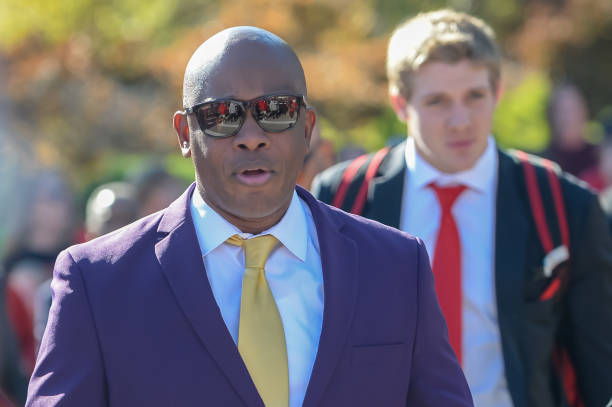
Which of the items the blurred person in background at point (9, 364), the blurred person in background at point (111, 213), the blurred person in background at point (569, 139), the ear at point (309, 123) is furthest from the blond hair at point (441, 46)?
the blurred person in background at point (569, 139)

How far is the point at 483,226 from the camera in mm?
3770

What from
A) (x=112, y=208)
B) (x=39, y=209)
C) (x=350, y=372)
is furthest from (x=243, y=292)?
(x=39, y=209)

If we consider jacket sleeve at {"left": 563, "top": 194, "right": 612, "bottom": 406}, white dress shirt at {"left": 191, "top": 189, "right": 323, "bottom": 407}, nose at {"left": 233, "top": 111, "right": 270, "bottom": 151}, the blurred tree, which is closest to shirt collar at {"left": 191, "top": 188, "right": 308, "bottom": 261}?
white dress shirt at {"left": 191, "top": 189, "right": 323, "bottom": 407}

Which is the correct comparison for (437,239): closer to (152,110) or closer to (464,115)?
(464,115)

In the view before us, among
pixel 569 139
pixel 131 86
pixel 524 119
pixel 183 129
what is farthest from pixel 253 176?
pixel 524 119

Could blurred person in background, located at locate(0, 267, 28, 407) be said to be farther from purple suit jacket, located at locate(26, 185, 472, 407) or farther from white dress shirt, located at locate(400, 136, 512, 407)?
purple suit jacket, located at locate(26, 185, 472, 407)

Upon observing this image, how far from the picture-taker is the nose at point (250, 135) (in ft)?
8.09

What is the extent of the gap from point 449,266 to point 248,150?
1.42 m

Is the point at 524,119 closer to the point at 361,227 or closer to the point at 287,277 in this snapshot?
the point at 361,227

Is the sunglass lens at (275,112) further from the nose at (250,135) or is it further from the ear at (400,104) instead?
the ear at (400,104)

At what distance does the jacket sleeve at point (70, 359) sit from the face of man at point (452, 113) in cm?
188

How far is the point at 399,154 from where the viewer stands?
13.2 ft

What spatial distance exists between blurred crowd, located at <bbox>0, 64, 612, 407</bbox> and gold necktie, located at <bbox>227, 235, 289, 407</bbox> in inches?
82.6

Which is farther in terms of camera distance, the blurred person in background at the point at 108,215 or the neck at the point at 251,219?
the blurred person in background at the point at 108,215
